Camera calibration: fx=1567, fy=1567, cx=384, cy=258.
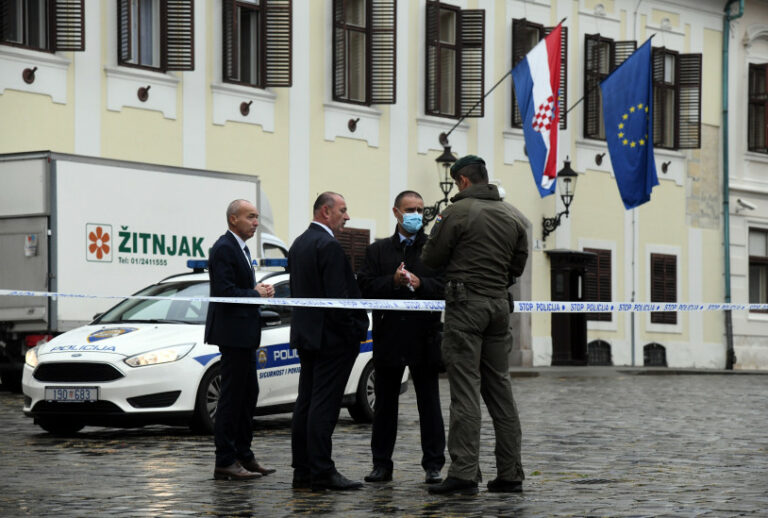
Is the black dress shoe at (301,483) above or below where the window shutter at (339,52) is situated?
below

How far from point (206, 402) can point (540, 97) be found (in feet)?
46.1

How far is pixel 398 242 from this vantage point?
31.5 feet

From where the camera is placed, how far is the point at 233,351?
9672 millimetres

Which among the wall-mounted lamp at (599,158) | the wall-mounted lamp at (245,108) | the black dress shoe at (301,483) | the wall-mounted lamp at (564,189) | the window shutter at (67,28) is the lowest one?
the black dress shoe at (301,483)

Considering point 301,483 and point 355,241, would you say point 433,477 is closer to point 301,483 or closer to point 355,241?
point 301,483

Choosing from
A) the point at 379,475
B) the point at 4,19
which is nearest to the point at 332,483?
the point at 379,475

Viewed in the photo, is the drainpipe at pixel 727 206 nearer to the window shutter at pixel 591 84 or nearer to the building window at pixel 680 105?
the building window at pixel 680 105

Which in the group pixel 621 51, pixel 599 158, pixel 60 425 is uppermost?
pixel 621 51

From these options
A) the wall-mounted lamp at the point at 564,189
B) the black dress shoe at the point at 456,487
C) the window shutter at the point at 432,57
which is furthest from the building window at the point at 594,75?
the black dress shoe at the point at 456,487

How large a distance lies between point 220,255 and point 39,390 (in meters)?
3.65

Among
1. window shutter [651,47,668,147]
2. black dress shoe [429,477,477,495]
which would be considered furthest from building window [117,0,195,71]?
black dress shoe [429,477,477,495]

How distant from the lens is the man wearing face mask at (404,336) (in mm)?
9375

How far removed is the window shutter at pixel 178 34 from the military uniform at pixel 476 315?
48.1ft

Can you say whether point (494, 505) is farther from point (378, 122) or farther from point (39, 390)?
point (378, 122)
